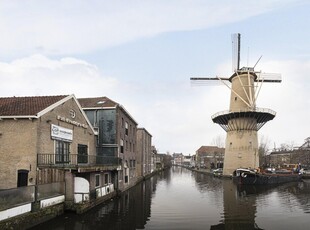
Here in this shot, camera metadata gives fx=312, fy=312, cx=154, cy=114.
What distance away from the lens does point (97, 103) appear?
33.9 m

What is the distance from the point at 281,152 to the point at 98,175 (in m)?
115

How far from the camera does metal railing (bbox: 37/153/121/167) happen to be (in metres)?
20.8

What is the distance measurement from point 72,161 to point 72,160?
83 mm

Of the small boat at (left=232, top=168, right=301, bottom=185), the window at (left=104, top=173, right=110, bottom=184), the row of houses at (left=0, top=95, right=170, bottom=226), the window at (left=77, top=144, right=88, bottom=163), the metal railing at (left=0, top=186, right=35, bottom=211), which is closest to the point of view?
the metal railing at (left=0, top=186, right=35, bottom=211)

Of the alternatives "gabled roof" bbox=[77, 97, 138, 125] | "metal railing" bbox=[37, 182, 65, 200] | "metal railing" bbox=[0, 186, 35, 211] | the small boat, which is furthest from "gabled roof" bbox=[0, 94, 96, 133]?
the small boat

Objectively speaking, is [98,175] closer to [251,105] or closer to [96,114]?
[96,114]

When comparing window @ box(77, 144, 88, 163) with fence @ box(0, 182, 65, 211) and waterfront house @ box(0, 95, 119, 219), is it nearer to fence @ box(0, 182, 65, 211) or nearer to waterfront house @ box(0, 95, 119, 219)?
waterfront house @ box(0, 95, 119, 219)

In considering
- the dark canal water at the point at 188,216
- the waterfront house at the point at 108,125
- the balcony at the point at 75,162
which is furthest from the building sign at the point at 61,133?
the waterfront house at the point at 108,125

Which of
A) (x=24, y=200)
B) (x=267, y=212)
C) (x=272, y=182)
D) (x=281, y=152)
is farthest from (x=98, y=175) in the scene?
(x=281, y=152)

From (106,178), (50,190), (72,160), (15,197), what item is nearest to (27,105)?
(72,160)

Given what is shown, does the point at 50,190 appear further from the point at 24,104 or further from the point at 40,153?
the point at 24,104

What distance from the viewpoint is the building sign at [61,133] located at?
73.4 feet

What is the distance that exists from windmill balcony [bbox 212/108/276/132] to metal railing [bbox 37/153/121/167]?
28.6 metres

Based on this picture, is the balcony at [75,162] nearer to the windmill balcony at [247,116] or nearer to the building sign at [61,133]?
the building sign at [61,133]
